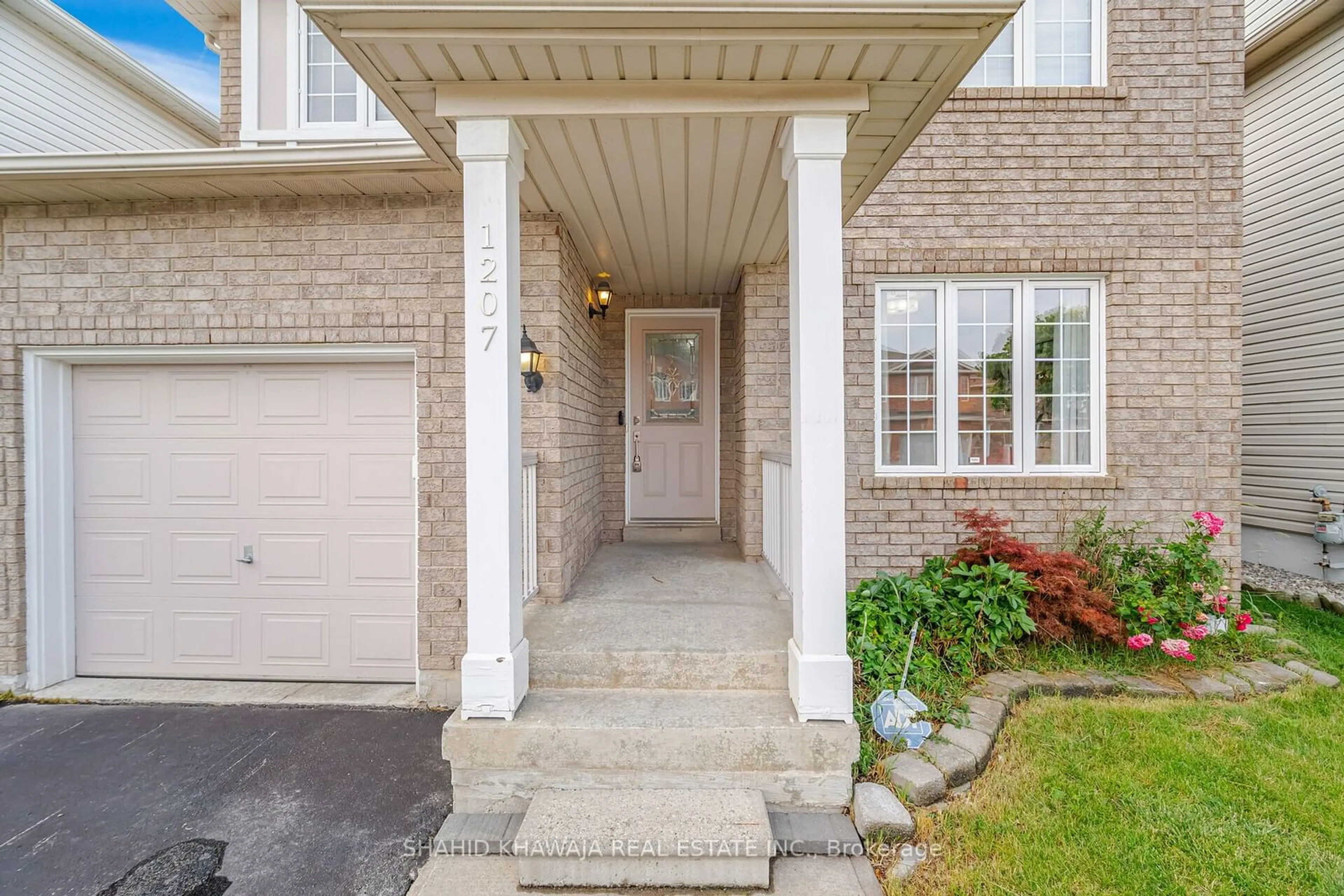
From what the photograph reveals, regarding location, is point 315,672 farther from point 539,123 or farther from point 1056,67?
point 1056,67

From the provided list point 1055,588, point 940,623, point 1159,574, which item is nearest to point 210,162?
point 940,623

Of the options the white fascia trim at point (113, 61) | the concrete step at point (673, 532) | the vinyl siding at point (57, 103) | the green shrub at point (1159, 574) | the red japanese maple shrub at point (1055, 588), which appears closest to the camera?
the red japanese maple shrub at point (1055, 588)

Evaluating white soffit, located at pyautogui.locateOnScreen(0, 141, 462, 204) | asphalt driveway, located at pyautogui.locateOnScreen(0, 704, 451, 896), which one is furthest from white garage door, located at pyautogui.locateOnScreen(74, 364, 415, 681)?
white soffit, located at pyautogui.locateOnScreen(0, 141, 462, 204)

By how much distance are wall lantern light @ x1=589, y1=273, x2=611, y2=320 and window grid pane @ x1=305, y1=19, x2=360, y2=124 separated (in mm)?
1962

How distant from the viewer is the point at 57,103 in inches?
188

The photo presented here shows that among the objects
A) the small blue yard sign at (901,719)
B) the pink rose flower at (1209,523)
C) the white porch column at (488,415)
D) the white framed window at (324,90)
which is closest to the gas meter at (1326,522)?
the pink rose flower at (1209,523)

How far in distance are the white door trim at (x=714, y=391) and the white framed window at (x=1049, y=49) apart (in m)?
2.57

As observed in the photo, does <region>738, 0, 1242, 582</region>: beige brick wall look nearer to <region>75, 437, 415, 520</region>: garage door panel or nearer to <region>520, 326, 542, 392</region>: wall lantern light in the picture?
<region>520, 326, 542, 392</region>: wall lantern light

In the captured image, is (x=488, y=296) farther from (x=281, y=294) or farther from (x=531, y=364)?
(x=281, y=294)

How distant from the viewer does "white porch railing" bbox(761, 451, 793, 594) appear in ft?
10.9

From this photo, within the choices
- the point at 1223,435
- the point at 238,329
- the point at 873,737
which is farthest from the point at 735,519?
the point at 238,329

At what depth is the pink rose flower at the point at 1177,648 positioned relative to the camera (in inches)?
119

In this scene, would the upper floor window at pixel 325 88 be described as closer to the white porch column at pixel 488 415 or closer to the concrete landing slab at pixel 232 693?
the white porch column at pixel 488 415

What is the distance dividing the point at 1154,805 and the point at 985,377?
2651mm
